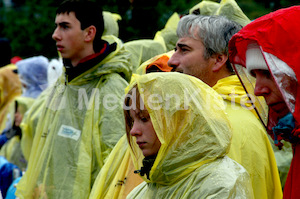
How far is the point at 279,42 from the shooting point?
293 centimetres

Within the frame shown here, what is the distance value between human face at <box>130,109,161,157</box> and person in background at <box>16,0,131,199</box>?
69.1 inches

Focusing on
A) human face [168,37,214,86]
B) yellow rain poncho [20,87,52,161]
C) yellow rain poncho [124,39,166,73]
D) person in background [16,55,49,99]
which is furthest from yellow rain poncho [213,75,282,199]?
person in background [16,55,49,99]

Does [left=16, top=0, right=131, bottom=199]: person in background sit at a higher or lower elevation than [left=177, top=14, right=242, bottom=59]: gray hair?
lower

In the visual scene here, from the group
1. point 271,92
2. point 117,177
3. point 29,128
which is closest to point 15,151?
point 29,128

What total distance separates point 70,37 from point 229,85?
2.05 meters

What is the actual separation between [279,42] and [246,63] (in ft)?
1.00

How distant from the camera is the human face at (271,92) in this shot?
3.00 m

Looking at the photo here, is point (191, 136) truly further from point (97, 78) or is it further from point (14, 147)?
point (14, 147)

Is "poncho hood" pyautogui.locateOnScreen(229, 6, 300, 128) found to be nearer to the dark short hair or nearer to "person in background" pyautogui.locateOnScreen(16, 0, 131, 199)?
"person in background" pyautogui.locateOnScreen(16, 0, 131, 199)

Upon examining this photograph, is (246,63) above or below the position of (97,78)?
above

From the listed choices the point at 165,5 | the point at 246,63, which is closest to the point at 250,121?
the point at 246,63

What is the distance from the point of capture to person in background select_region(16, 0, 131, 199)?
195 inches

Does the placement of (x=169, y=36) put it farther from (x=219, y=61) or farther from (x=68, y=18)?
(x=219, y=61)

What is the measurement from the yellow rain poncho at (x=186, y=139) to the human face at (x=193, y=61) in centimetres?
95
